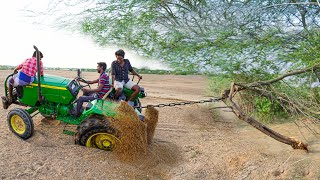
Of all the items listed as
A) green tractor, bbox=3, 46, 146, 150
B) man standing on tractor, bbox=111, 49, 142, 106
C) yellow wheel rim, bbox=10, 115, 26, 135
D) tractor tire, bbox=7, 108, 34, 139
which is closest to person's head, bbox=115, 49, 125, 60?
man standing on tractor, bbox=111, 49, 142, 106

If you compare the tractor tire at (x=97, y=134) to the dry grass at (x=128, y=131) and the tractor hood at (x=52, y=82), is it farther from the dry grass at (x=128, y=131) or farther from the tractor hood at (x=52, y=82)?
the tractor hood at (x=52, y=82)

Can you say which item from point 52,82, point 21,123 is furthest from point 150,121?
point 21,123

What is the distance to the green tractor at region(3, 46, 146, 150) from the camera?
223 inches

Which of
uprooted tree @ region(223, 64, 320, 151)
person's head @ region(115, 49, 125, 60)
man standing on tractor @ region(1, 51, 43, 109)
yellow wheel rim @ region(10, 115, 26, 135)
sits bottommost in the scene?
yellow wheel rim @ region(10, 115, 26, 135)

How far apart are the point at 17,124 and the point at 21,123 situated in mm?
80

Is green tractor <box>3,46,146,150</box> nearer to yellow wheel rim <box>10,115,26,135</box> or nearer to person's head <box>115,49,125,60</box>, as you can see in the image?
yellow wheel rim <box>10,115,26,135</box>

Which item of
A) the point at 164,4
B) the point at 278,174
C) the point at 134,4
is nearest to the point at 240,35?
the point at 164,4

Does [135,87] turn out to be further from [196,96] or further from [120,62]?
[196,96]

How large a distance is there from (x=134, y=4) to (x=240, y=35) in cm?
184

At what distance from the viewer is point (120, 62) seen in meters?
6.42

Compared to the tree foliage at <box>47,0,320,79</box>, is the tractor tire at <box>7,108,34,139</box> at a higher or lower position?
lower

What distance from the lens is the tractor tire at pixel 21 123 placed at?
611 cm

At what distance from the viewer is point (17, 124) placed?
6.35 meters

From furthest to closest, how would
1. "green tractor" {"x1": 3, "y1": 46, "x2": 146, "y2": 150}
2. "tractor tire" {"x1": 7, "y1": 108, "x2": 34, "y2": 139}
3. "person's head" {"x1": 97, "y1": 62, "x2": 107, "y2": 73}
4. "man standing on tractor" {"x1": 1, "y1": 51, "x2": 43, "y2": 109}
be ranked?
"person's head" {"x1": 97, "y1": 62, "x2": 107, "y2": 73}
"man standing on tractor" {"x1": 1, "y1": 51, "x2": 43, "y2": 109}
"tractor tire" {"x1": 7, "y1": 108, "x2": 34, "y2": 139}
"green tractor" {"x1": 3, "y1": 46, "x2": 146, "y2": 150}
